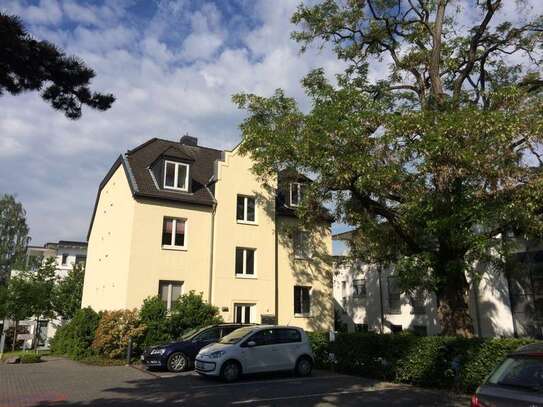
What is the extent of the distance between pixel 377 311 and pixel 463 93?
19706 millimetres

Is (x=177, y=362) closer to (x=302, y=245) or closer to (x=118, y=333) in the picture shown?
(x=118, y=333)

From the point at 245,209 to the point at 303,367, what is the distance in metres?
11.6

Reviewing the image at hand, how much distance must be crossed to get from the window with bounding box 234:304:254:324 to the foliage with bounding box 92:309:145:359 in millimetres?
5189

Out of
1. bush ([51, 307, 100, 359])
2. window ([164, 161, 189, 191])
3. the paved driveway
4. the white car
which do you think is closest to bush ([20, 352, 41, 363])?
bush ([51, 307, 100, 359])

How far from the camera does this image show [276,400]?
1116cm

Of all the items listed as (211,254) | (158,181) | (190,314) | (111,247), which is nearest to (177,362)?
(190,314)

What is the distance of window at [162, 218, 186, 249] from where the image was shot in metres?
23.2

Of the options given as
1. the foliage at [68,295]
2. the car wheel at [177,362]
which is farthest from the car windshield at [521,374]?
the foliage at [68,295]

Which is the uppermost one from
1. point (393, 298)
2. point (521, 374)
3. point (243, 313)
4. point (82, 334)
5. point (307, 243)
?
point (307, 243)

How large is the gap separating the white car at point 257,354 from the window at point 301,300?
33.4 feet

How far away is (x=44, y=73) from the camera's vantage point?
7.56 metres

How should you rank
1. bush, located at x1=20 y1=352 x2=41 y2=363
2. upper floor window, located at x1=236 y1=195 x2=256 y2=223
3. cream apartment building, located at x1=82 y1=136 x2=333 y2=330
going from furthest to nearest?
upper floor window, located at x1=236 y1=195 x2=256 y2=223 < cream apartment building, located at x1=82 y1=136 x2=333 y2=330 < bush, located at x1=20 y1=352 x2=41 y2=363

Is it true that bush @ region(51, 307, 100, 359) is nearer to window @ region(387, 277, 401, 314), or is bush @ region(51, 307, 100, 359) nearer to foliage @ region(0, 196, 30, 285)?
window @ region(387, 277, 401, 314)

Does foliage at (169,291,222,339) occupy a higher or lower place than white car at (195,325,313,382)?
higher
